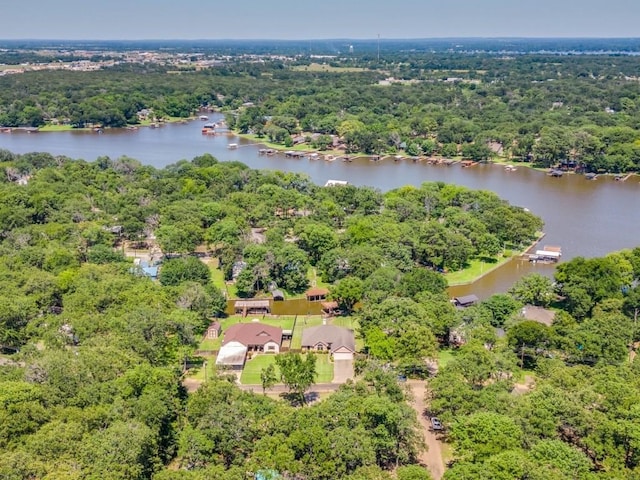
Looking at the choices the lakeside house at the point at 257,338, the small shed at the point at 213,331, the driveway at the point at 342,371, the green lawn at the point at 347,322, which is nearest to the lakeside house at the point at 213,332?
the small shed at the point at 213,331

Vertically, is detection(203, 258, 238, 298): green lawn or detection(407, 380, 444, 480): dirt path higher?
detection(203, 258, 238, 298): green lawn

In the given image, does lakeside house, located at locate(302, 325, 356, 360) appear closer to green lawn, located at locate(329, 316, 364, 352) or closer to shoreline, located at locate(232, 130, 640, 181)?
green lawn, located at locate(329, 316, 364, 352)

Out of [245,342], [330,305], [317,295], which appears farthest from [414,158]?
[245,342]

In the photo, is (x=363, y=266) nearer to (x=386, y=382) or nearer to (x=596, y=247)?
(x=386, y=382)

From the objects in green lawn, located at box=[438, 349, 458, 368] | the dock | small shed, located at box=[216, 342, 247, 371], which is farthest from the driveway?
the dock

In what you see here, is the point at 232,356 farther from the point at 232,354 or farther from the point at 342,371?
the point at 342,371

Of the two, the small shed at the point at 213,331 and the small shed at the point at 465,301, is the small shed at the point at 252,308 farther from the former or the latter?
the small shed at the point at 465,301
